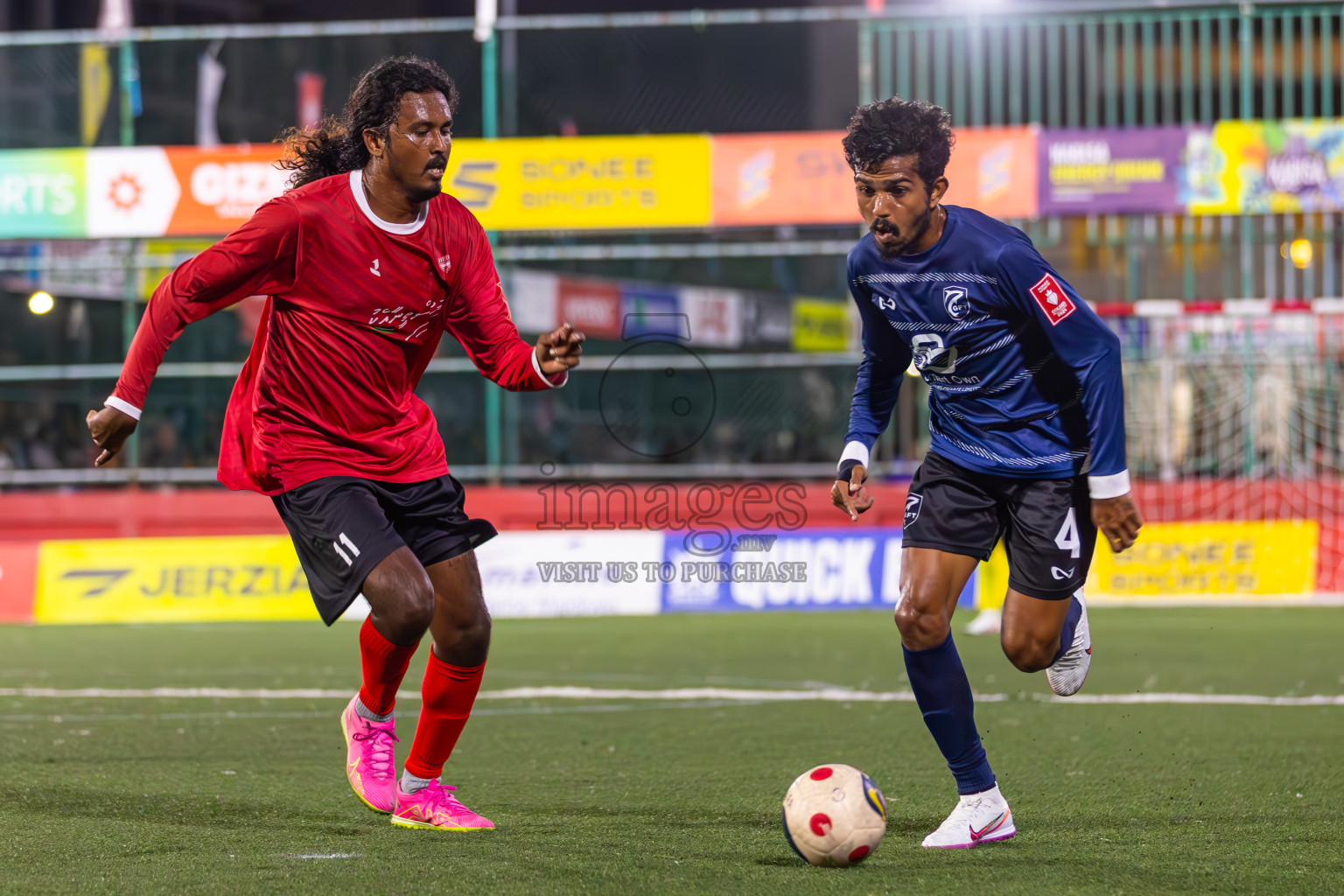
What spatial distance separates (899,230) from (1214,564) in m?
10.2

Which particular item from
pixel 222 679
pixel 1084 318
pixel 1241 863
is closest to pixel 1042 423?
pixel 1084 318

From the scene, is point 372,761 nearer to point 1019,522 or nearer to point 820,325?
point 1019,522

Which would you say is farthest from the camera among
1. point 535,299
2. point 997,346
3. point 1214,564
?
point 535,299

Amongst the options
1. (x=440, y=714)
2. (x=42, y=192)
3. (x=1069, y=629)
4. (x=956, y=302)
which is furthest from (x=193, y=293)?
(x=42, y=192)

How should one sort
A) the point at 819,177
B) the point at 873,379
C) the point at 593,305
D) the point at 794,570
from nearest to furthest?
the point at 873,379, the point at 794,570, the point at 819,177, the point at 593,305

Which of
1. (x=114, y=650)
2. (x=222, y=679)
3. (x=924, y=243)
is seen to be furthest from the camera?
(x=114, y=650)

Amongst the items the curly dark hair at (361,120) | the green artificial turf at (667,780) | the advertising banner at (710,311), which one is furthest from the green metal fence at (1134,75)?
the curly dark hair at (361,120)

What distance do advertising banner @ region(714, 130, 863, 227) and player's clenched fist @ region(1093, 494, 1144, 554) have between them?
33.5 feet

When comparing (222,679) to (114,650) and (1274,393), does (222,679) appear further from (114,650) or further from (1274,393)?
(1274,393)

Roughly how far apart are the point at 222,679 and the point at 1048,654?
5.86 metres

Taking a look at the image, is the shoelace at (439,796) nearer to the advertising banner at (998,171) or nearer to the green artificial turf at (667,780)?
the green artificial turf at (667,780)

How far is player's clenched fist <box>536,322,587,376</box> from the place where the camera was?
15.0ft

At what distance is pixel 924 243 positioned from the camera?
4676mm

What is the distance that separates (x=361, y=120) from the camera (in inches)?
190
